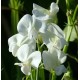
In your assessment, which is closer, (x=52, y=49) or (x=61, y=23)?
(x=52, y=49)

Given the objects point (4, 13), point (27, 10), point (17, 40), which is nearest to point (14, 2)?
point (27, 10)

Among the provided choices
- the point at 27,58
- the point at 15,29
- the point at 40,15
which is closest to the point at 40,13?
the point at 40,15

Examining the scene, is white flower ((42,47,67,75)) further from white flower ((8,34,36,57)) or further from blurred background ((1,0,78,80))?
→ blurred background ((1,0,78,80))

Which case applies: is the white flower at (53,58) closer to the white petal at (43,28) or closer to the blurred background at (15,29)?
the white petal at (43,28)

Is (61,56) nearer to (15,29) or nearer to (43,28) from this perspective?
(43,28)

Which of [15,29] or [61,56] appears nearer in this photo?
[61,56]

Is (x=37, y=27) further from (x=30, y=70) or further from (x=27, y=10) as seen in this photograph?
(x=27, y=10)

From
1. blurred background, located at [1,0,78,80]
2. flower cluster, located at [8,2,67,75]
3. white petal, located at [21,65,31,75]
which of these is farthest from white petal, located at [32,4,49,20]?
blurred background, located at [1,0,78,80]
